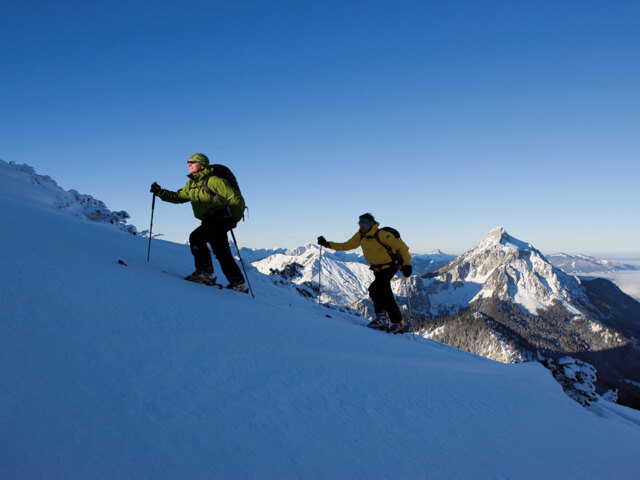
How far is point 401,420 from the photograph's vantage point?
1989 mm

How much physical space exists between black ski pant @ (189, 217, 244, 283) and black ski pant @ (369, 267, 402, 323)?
10.5 ft

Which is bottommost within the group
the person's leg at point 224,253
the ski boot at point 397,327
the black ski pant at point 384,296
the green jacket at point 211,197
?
the ski boot at point 397,327

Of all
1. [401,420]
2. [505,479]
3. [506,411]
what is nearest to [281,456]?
[401,420]

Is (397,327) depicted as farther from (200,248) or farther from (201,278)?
(200,248)

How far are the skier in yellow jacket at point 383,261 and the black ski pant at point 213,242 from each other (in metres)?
2.82

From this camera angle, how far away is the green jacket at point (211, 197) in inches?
231

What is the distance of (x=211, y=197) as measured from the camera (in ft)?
19.4

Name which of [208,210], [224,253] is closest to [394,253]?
[224,253]

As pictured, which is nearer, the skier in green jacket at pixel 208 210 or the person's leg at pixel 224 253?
the skier in green jacket at pixel 208 210

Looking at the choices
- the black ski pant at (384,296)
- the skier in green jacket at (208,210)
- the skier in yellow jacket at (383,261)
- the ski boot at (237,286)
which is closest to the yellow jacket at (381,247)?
the skier in yellow jacket at (383,261)

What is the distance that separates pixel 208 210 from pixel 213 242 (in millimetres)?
583

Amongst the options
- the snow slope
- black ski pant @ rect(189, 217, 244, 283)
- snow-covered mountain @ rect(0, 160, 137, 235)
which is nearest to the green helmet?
black ski pant @ rect(189, 217, 244, 283)

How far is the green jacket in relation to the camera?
19.2ft

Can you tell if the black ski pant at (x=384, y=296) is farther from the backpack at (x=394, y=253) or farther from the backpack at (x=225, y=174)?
the backpack at (x=225, y=174)
